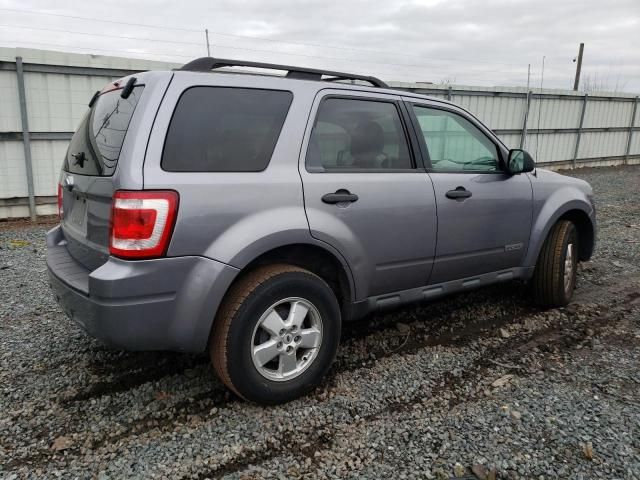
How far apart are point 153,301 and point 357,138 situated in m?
1.61

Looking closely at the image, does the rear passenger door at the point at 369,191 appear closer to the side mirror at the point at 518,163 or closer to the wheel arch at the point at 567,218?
the side mirror at the point at 518,163

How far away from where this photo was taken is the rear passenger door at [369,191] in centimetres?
288

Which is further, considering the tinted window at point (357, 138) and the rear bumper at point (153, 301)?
the tinted window at point (357, 138)

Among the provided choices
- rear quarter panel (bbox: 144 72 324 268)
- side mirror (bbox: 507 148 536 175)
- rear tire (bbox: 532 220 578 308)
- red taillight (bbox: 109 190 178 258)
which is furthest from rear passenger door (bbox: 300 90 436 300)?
rear tire (bbox: 532 220 578 308)

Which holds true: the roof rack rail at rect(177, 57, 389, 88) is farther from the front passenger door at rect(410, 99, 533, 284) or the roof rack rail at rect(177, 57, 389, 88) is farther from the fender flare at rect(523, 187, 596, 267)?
the fender flare at rect(523, 187, 596, 267)

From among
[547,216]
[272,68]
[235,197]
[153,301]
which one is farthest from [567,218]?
[153,301]

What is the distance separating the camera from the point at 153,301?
7.84ft

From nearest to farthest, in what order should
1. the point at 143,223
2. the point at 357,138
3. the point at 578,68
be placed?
the point at 143,223 → the point at 357,138 → the point at 578,68

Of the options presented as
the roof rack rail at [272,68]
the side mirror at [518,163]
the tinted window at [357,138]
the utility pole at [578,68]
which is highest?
the utility pole at [578,68]

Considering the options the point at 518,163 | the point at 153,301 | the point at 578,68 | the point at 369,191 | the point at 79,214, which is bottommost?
the point at 153,301

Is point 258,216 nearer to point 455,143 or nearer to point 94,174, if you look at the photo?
point 94,174

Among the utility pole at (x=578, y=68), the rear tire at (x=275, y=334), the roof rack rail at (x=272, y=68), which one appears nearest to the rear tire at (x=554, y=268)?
the roof rack rail at (x=272, y=68)

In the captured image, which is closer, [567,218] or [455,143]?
[455,143]

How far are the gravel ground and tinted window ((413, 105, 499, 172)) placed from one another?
1309 mm
